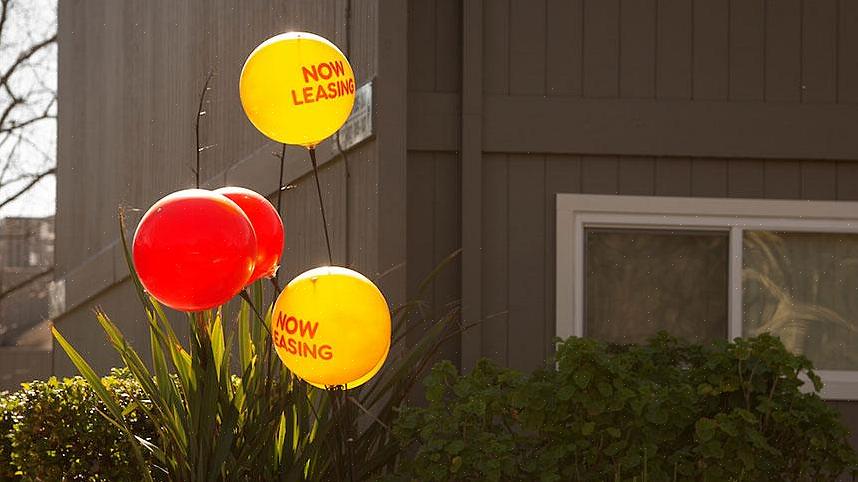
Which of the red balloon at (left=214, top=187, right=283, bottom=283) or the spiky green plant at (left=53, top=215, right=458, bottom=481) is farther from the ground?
the red balloon at (left=214, top=187, right=283, bottom=283)

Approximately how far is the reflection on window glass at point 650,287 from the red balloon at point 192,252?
2.26 meters

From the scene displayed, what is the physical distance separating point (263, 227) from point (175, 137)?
18.3ft

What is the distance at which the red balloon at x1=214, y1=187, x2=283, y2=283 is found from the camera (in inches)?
214

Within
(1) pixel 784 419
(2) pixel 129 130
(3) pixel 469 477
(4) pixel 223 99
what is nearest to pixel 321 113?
(3) pixel 469 477

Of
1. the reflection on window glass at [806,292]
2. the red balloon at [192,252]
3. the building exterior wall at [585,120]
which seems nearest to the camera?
the red balloon at [192,252]

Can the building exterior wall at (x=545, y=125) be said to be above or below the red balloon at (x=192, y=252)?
above

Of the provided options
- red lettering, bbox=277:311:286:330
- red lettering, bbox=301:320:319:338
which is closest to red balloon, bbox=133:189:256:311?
red lettering, bbox=277:311:286:330

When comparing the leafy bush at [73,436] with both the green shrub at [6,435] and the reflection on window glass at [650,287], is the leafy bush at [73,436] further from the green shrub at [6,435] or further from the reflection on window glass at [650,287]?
the reflection on window glass at [650,287]

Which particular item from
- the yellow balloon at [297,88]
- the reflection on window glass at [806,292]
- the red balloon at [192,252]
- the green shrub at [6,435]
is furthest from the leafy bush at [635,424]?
the green shrub at [6,435]

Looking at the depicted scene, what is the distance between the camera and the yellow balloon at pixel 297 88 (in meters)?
5.42

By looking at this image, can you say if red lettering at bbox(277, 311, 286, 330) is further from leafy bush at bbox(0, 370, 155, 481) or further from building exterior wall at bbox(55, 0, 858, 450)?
leafy bush at bbox(0, 370, 155, 481)

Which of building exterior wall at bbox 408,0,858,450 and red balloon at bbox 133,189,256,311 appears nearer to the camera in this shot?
red balloon at bbox 133,189,256,311

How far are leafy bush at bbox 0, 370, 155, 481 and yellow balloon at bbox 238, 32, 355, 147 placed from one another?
179 centimetres

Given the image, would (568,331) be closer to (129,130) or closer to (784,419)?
(784,419)
